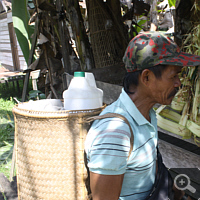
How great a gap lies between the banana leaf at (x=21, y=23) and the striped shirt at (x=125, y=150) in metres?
2.44

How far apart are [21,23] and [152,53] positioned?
8.68 feet

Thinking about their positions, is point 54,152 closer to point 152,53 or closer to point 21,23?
point 152,53

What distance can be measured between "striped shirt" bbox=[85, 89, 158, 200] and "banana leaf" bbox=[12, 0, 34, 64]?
2.44 m

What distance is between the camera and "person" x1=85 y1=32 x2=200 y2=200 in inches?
34.4

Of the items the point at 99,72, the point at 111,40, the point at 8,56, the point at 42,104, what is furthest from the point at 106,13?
the point at 8,56

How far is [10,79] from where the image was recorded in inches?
304

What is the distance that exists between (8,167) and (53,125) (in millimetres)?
2524

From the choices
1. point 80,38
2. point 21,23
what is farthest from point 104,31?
point 21,23

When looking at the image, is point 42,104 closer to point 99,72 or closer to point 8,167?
point 99,72

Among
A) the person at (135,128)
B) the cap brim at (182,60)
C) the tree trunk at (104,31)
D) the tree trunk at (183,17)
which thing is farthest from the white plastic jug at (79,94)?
the tree trunk at (104,31)

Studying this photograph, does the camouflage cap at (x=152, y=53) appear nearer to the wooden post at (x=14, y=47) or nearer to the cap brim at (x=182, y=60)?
the cap brim at (x=182, y=60)

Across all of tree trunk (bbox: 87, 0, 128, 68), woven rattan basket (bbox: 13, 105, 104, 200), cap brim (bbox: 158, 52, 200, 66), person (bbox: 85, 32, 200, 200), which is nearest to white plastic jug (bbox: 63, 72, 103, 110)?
woven rattan basket (bbox: 13, 105, 104, 200)

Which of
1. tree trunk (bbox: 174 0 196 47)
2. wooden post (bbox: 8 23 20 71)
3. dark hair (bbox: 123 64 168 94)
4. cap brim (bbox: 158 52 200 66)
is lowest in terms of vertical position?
wooden post (bbox: 8 23 20 71)

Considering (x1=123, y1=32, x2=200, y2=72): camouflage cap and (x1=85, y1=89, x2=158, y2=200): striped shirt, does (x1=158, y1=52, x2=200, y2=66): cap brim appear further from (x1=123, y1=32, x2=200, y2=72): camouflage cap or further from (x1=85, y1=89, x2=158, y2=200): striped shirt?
(x1=85, y1=89, x2=158, y2=200): striped shirt
